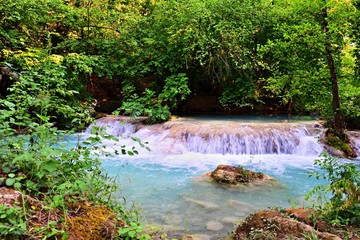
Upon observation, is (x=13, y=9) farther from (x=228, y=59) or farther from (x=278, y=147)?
(x=278, y=147)

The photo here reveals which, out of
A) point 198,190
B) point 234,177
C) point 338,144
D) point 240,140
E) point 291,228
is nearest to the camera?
point 291,228

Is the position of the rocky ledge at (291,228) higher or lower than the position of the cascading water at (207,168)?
higher

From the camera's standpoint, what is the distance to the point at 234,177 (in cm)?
617

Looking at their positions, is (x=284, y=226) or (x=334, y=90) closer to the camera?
(x=284, y=226)

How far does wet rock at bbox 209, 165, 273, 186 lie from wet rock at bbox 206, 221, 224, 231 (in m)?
1.93

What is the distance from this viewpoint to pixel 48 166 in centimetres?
229

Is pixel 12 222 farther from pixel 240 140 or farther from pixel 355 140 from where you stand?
pixel 355 140

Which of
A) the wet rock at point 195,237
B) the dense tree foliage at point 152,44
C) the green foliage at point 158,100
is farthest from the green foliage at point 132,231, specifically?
the green foliage at point 158,100

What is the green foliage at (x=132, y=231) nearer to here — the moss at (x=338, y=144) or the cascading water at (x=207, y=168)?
the cascading water at (x=207, y=168)

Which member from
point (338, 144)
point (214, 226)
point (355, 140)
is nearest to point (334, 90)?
point (338, 144)

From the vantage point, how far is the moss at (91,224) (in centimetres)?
223

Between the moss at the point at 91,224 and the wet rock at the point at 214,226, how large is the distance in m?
1.83

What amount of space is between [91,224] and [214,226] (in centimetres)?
221

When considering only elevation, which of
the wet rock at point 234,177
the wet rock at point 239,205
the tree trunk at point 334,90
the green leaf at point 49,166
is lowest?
the wet rock at point 239,205
